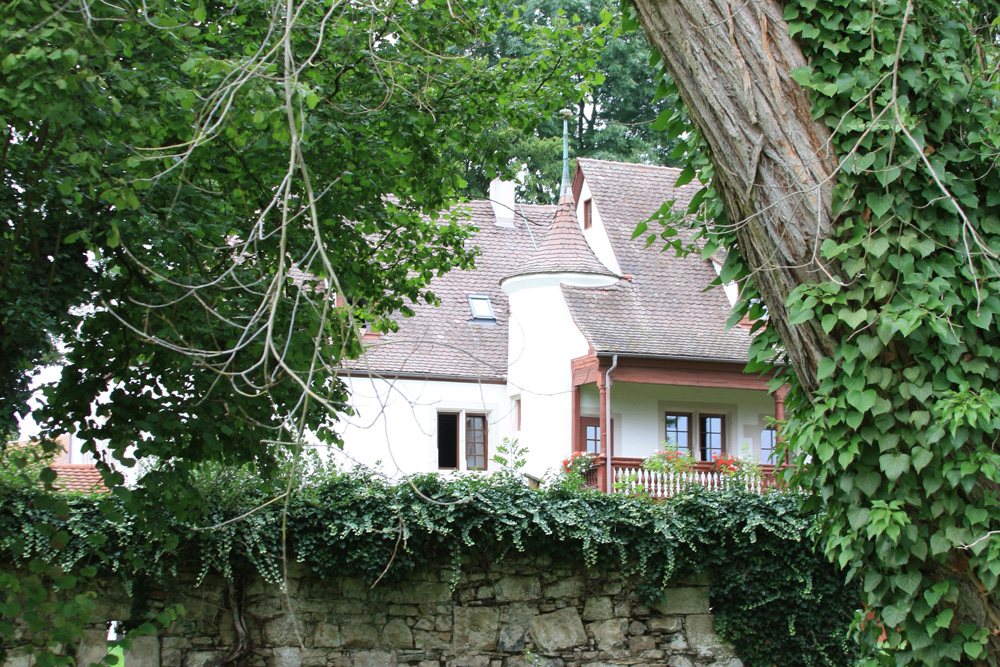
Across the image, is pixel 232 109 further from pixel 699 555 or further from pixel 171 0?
pixel 699 555

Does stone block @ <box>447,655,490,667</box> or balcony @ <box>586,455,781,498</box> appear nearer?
stone block @ <box>447,655,490,667</box>

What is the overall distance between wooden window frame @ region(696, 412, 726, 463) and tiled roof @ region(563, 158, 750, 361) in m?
1.24

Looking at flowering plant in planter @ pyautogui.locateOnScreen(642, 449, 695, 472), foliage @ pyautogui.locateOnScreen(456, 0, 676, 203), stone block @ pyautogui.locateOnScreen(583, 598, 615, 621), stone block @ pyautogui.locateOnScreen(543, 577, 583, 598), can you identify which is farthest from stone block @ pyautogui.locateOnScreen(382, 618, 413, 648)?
foliage @ pyautogui.locateOnScreen(456, 0, 676, 203)

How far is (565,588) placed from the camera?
8984 mm

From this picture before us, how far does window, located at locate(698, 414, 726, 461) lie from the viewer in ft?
46.3

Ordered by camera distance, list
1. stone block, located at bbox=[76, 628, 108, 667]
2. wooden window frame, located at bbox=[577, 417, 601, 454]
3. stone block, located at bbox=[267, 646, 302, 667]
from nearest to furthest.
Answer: stone block, located at bbox=[76, 628, 108, 667] < stone block, located at bbox=[267, 646, 302, 667] < wooden window frame, located at bbox=[577, 417, 601, 454]

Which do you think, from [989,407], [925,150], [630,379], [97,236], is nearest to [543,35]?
[97,236]

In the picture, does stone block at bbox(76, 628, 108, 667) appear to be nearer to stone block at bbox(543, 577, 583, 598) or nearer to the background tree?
the background tree

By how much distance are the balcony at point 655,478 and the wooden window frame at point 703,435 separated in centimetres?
127

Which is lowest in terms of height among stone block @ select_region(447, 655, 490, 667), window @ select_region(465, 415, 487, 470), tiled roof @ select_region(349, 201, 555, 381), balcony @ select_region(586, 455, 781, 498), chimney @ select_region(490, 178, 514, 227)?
stone block @ select_region(447, 655, 490, 667)

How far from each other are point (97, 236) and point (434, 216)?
287 cm

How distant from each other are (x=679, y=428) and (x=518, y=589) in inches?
232

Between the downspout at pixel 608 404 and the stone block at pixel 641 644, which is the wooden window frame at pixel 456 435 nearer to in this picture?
the downspout at pixel 608 404

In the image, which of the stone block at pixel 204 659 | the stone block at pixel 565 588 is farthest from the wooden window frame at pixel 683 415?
the stone block at pixel 204 659
